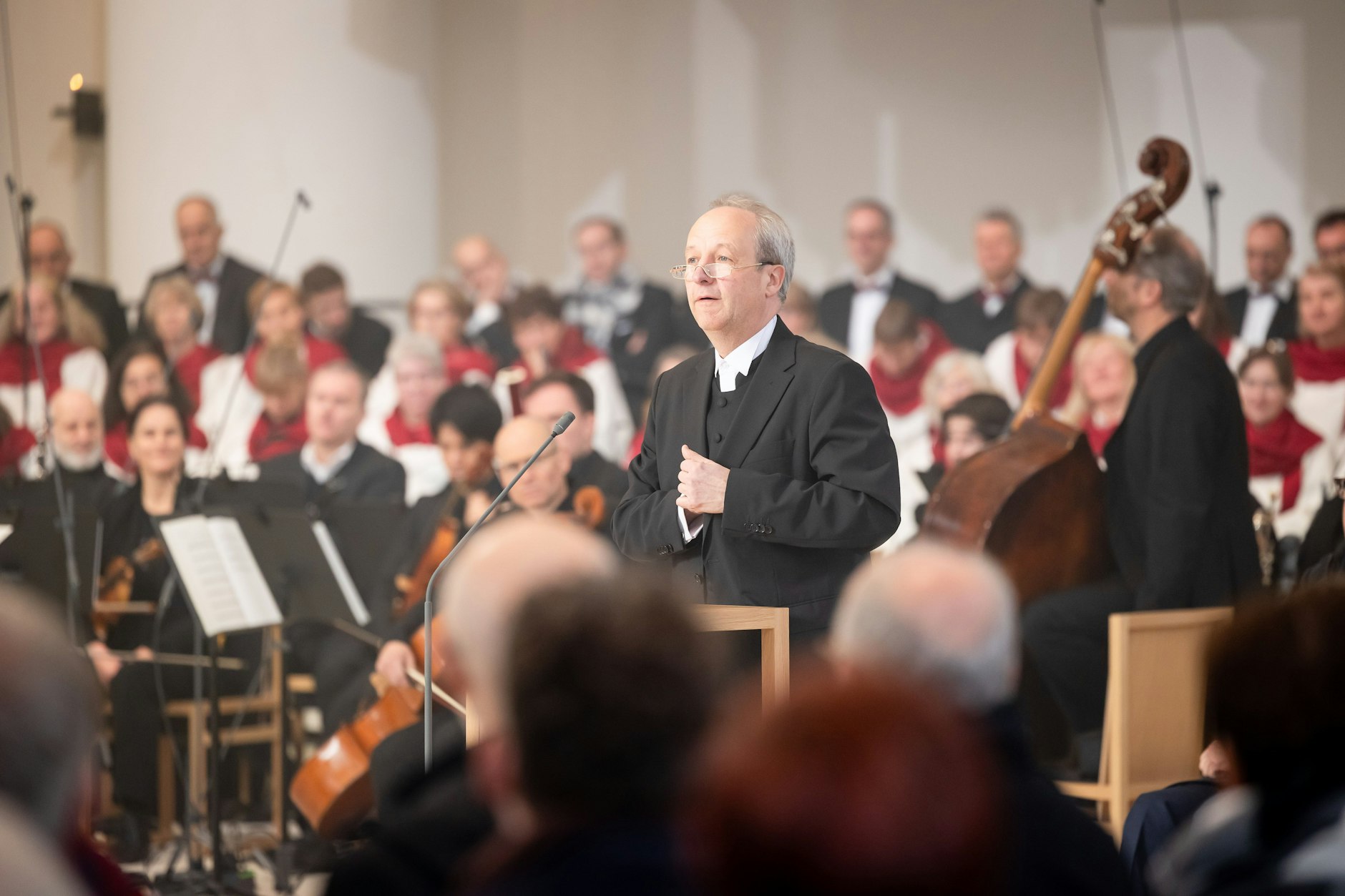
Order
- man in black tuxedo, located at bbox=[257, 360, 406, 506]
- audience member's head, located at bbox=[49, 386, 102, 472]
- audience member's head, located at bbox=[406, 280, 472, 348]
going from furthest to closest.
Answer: audience member's head, located at bbox=[406, 280, 472, 348]
audience member's head, located at bbox=[49, 386, 102, 472]
man in black tuxedo, located at bbox=[257, 360, 406, 506]

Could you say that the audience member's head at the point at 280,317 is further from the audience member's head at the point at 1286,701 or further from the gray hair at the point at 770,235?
the audience member's head at the point at 1286,701

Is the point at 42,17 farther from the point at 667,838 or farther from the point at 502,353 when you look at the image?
the point at 667,838

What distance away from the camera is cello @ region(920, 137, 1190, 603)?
→ 448 centimetres

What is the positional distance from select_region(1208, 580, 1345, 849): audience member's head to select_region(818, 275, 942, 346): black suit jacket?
7109 mm

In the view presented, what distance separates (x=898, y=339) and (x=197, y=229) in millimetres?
3839

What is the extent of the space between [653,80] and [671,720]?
9.98 m

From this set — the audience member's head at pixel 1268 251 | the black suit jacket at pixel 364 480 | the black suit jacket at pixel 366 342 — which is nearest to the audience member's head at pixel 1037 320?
the audience member's head at pixel 1268 251

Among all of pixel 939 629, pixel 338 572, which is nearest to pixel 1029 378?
pixel 338 572

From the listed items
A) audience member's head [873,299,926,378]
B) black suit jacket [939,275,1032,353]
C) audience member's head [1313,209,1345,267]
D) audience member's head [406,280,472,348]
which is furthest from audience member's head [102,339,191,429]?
audience member's head [1313,209,1345,267]

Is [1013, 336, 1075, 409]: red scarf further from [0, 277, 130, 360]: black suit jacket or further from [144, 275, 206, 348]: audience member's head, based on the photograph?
[0, 277, 130, 360]: black suit jacket

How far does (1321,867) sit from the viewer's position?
4.72 feet

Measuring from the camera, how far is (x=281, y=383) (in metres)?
7.55

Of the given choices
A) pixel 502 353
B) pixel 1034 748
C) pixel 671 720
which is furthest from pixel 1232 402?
pixel 502 353

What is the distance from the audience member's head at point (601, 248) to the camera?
8906 mm
